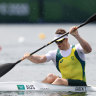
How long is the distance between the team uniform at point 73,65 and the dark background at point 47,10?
45.2 meters

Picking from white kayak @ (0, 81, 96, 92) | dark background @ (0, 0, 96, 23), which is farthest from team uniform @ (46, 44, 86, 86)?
dark background @ (0, 0, 96, 23)

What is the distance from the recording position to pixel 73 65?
1272cm

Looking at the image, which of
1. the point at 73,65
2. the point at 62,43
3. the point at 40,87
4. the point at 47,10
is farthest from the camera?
the point at 47,10

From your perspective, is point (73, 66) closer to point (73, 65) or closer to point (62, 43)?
point (73, 65)

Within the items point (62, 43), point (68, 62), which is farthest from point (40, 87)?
point (62, 43)

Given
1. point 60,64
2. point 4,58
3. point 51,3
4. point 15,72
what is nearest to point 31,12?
point 51,3

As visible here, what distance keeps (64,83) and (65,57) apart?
657 millimetres

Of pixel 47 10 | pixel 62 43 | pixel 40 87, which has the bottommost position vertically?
pixel 47 10

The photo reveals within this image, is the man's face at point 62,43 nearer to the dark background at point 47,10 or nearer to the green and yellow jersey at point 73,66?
the green and yellow jersey at point 73,66

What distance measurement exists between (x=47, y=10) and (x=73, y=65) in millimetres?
46333

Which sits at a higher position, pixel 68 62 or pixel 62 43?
pixel 62 43

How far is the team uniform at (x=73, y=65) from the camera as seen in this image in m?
12.7

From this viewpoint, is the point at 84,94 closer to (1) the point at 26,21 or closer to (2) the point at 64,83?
(2) the point at 64,83

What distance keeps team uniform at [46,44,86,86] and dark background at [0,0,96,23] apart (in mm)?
45237
